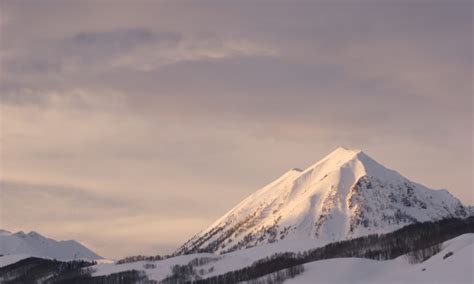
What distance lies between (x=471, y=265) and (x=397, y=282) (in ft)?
88.2

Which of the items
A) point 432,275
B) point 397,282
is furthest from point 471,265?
point 397,282

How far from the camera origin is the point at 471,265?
549 ft

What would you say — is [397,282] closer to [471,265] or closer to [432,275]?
[432,275]

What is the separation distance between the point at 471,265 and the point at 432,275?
12.2 m

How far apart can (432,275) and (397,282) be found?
14786 millimetres

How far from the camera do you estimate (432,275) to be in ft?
581

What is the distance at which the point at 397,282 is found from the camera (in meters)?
190

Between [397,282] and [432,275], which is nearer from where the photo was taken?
[432,275]

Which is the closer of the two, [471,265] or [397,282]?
[471,265]
